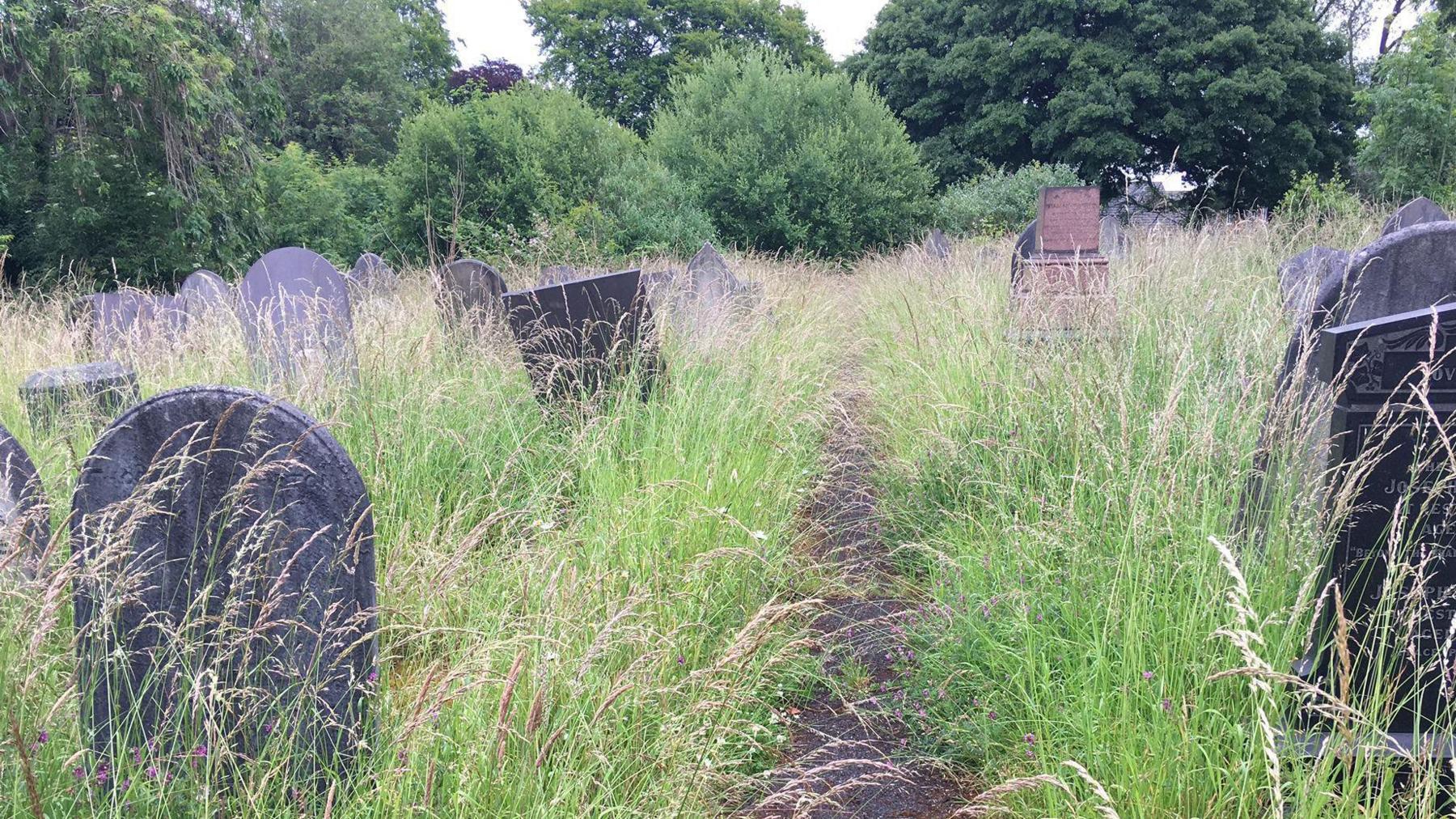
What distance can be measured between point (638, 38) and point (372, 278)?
31.8 m

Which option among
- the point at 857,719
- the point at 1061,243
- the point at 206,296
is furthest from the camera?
the point at 1061,243

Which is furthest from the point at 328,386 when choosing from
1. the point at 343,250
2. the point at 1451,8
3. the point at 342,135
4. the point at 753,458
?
the point at 342,135

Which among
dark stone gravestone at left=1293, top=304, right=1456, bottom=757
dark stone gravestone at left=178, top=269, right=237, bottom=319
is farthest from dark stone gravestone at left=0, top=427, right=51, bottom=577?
dark stone gravestone at left=1293, top=304, right=1456, bottom=757

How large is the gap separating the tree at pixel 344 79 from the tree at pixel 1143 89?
702 inches

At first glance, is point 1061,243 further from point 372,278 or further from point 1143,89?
point 1143,89

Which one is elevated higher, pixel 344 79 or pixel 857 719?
pixel 344 79

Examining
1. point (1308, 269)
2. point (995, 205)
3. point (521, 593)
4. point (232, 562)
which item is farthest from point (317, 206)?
point (232, 562)

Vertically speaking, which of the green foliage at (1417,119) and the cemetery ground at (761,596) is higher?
the green foliage at (1417,119)

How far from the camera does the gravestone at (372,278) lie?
7.70 m

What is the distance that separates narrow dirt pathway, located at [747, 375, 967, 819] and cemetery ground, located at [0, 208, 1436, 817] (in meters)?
0.03

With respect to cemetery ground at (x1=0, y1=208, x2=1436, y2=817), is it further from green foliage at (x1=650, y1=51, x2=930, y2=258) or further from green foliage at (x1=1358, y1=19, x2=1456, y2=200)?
green foliage at (x1=1358, y1=19, x2=1456, y2=200)

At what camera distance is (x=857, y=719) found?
2.93 metres

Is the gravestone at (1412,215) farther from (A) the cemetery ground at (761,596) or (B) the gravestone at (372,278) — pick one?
(B) the gravestone at (372,278)

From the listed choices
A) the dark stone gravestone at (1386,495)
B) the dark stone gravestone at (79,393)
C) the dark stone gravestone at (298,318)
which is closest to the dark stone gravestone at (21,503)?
the dark stone gravestone at (298,318)
